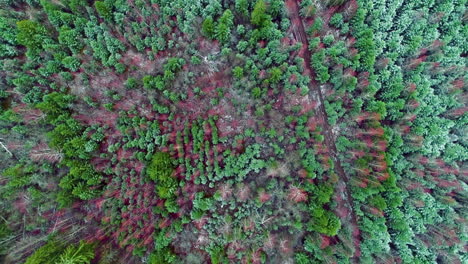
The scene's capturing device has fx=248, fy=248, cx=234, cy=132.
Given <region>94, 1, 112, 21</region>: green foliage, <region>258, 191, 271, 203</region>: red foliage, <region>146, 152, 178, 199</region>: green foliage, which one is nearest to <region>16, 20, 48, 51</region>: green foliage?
<region>94, 1, 112, 21</region>: green foliage

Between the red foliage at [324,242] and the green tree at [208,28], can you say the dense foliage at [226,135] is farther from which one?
the red foliage at [324,242]

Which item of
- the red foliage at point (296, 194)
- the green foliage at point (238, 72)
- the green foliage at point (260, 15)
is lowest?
the red foliage at point (296, 194)

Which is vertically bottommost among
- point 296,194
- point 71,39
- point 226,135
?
point 296,194

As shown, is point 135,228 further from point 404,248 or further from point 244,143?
point 404,248

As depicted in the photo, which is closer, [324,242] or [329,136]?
[324,242]

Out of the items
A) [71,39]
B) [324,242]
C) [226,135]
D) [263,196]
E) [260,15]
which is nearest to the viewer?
[260,15]

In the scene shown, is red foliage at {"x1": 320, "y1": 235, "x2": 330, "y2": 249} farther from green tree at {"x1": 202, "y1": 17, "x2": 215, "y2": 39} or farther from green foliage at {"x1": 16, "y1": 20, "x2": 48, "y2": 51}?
green foliage at {"x1": 16, "y1": 20, "x2": 48, "y2": 51}

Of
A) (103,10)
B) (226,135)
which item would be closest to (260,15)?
(226,135)

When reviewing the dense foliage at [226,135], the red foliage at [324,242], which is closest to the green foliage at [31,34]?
the dense foliage at [226,135]

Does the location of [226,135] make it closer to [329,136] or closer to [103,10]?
[329,136]
